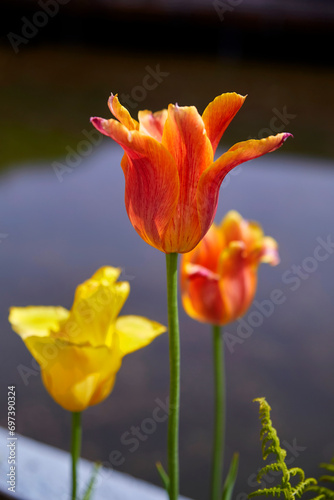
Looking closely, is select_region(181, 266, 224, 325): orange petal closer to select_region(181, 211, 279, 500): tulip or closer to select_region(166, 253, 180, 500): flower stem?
select_region(181, 211, 279, 500): tulip

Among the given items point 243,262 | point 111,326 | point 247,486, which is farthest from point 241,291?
point 247,486

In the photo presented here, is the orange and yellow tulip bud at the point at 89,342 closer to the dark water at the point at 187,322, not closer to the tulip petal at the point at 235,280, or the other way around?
the tulip petal at the point at 235,280

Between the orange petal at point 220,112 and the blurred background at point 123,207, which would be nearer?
the orange petal at point 220,112

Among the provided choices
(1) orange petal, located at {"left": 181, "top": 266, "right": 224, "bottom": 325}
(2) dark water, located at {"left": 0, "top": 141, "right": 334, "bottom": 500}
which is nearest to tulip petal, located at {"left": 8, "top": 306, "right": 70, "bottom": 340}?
(1) orange petal, located at {"left": 181, "top": 266, "right": 224, "bottom": 325}

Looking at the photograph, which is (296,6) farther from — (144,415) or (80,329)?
(80,329)

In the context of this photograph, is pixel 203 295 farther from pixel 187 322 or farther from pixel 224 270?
pixel 187 322

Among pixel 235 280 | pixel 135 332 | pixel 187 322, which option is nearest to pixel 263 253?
pixel 235 280

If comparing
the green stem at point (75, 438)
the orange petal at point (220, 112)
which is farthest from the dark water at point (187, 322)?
the orange petal at point (220, 112)
